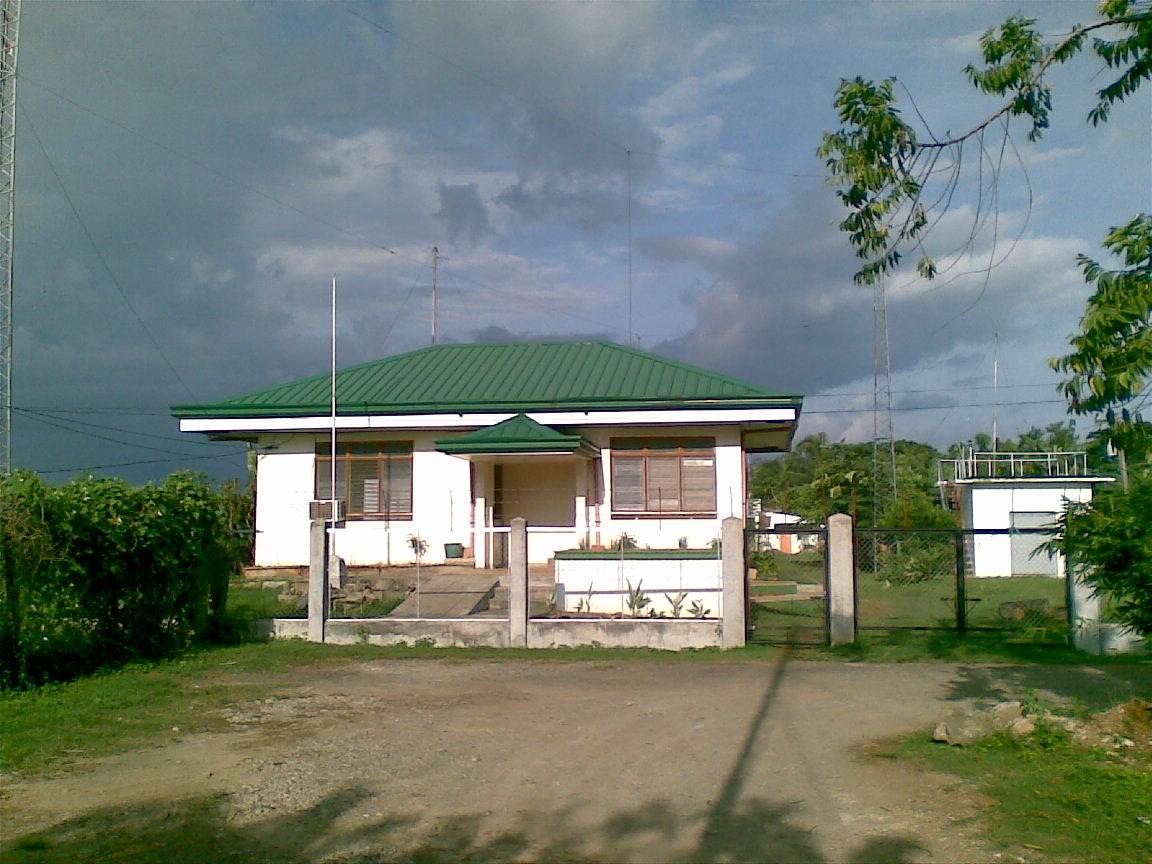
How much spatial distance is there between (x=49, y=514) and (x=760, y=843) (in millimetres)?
8869

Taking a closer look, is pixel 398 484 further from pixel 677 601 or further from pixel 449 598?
pixel 677 601

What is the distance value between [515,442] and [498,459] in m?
1.02

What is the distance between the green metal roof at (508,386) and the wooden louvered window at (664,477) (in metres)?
1.08

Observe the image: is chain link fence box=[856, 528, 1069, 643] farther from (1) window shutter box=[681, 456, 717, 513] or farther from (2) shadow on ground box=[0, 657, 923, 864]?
(2) shadow on ground box=[0, 657, 923, 864]

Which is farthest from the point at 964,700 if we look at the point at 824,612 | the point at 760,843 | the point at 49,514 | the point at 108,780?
the point at 49,514

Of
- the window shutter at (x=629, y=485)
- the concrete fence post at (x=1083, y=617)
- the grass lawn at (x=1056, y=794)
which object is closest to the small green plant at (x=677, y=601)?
the concrete fence post at (x=1083, y=617)

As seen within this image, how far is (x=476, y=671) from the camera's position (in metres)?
12.8

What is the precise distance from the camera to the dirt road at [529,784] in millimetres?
6105

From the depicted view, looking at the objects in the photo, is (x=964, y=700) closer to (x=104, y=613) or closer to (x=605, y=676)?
(x=605, y=676)

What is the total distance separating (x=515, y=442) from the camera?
63.2ft

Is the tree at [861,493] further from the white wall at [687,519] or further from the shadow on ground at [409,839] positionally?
the shadow on ground at [409,839]

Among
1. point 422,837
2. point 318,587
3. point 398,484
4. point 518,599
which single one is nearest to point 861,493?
point 398,484

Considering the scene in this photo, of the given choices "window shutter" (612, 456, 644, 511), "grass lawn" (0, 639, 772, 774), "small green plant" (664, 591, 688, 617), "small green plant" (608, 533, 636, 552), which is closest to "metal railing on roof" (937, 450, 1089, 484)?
"window shutter" (612, 456, 644, 511)

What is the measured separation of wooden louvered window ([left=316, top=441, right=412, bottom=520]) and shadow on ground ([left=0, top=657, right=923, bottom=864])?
579 inches
